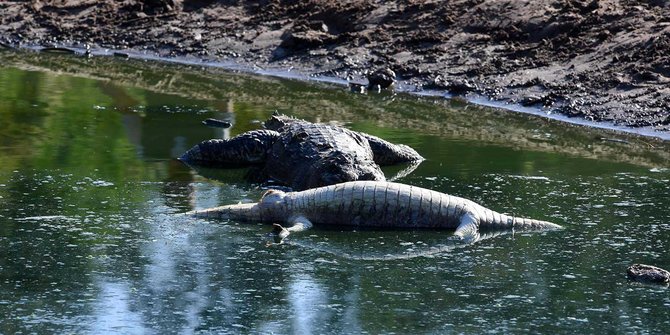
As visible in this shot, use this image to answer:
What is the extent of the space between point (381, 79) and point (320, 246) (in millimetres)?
7798

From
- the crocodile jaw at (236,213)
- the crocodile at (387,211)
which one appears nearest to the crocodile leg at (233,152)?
the crocodile jaw at (236,213)

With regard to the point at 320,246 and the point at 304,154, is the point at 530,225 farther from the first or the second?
the point at 304,154

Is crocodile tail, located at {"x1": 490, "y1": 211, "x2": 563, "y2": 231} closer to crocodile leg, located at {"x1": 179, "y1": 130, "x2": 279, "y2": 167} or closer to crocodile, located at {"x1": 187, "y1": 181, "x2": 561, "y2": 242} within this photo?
crocodile, located at {"x1": 187, "y1": 181, "x2": 561, "y2": 242}

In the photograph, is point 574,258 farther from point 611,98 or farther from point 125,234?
point 611,98

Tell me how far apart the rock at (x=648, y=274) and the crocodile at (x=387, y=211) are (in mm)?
1173

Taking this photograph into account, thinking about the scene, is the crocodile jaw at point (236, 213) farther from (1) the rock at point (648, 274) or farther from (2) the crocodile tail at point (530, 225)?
(1) the rock at point (648, 274)

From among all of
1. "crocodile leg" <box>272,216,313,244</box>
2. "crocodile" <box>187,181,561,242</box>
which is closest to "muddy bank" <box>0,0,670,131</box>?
"crocodile" <box>187,181,561,242</box>

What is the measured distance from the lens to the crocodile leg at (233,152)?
37.7 ft

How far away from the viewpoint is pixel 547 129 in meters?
13.5

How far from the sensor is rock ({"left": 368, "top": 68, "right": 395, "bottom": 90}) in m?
16.2

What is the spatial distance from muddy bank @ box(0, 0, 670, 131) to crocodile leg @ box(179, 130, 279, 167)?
412 cm

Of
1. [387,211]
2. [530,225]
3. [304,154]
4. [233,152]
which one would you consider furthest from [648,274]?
[233,152]

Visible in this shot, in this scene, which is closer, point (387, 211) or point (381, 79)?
point (387, 211)

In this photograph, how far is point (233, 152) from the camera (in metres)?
11.5
